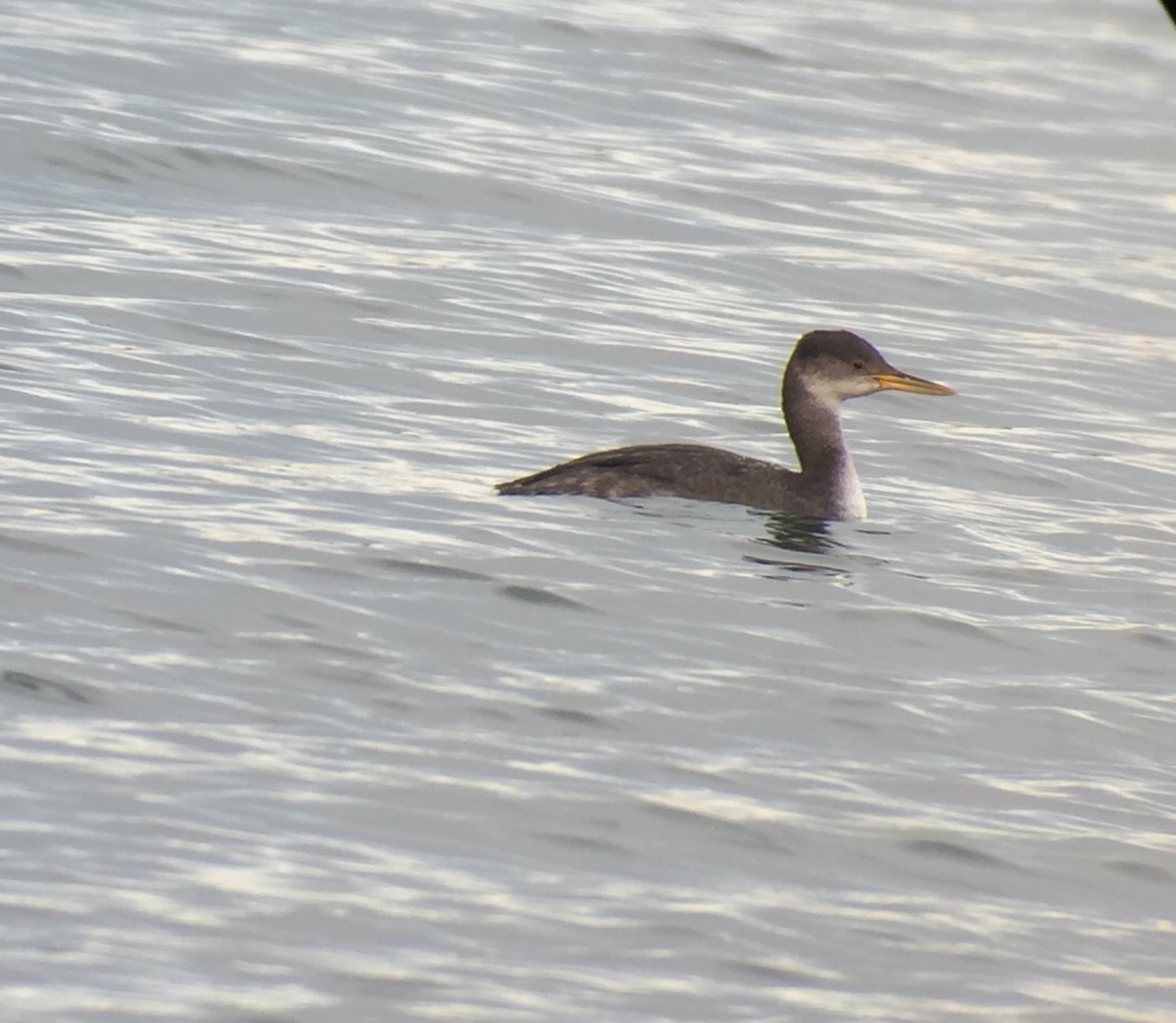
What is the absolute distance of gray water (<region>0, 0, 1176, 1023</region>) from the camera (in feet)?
20.4

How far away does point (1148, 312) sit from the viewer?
16047 millimetres

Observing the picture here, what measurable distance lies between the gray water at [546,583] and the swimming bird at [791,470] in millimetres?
124

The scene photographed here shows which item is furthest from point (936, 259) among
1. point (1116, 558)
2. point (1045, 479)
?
point (1116, 558)

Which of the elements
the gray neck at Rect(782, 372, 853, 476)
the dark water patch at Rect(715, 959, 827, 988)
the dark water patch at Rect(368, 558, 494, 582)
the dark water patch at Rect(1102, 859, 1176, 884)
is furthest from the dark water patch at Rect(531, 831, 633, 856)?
the gray neck at Rect(782, 372, 853, 476)

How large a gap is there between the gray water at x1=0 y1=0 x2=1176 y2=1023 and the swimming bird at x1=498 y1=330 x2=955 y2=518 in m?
0.12

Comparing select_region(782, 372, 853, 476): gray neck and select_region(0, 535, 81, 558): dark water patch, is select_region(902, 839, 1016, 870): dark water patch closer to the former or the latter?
select_region(0, 535, 81, 558): dark water patch

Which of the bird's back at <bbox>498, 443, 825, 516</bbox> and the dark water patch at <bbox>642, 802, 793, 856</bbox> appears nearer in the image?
the dark water patch at <bbox>642, 802, 793, 856</bbox>

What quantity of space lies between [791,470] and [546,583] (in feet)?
6.89

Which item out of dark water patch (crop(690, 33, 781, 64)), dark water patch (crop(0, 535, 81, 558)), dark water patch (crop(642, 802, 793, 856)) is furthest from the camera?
dark water patch (crop(690, 33, 781, 64))

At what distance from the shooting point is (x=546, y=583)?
9172mm

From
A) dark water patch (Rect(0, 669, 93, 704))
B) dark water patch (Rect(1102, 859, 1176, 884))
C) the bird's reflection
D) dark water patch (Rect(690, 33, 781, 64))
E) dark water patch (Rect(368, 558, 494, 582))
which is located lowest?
the bird's reflection

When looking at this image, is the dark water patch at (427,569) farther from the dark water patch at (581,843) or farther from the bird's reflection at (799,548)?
the dark water patch at (581,843)

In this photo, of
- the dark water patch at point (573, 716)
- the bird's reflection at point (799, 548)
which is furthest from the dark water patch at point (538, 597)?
the dark water patch at point (573, 716)

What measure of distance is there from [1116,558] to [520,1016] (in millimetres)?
5274
